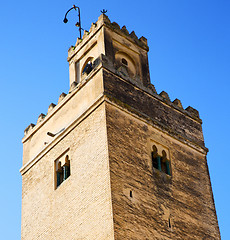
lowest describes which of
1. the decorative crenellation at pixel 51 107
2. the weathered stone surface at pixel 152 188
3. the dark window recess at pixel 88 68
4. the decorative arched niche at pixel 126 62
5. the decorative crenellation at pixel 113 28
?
the weathered stone surface at pixel 152 188

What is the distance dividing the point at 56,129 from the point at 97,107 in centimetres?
212

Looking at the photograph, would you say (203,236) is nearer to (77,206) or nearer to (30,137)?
(77,206)

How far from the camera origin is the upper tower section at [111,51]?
2511cm

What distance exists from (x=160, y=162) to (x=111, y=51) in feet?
13.2

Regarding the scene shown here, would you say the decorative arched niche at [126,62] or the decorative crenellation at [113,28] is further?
the decorative crenellation at [113,28]

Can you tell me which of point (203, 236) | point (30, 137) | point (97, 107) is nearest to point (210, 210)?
point (203, 236)

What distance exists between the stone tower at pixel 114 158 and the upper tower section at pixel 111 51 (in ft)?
0.12

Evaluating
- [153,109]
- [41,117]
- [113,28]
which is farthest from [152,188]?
[113,28]

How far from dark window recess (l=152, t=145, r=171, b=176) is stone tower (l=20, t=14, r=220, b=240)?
3cm

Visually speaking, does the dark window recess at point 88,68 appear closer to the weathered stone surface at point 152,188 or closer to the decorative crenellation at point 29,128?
the weathered stone surface at point 152,188

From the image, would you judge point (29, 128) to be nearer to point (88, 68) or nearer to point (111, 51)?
point (88, 68)

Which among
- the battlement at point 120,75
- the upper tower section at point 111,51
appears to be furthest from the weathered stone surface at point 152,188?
the upper tower section at point 111,51

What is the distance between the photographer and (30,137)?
26.1 m

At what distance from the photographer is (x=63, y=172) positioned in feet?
77.7
